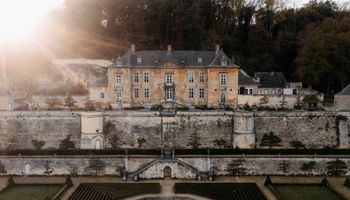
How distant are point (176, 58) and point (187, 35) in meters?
9.82

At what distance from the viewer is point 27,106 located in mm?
43125

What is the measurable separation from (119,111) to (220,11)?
77.7 feet

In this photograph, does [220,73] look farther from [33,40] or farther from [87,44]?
[33,40]

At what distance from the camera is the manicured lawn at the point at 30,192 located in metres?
29.2

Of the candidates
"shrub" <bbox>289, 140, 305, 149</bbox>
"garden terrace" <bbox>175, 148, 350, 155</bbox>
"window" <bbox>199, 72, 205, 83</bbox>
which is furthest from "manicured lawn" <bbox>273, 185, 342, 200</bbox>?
"window" <bbox>199, 72, 205, 83</bbox>

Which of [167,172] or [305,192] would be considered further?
[167,172]

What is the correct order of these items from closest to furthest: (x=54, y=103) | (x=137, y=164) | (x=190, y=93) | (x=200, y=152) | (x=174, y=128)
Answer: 1. (x=137, y=164)
2. (x=200, y=152)
3. (x=174, y=128)
4. (x=54, y=103)
5. (x=190, y=93)

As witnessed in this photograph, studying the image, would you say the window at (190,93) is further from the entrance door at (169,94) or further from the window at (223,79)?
the window at (223,79)

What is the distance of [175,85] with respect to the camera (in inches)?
1716

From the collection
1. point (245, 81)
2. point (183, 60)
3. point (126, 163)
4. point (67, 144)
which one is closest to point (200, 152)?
point (126, 163)

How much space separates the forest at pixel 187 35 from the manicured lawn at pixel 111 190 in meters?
22.5

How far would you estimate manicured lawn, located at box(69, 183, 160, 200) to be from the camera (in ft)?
98.1

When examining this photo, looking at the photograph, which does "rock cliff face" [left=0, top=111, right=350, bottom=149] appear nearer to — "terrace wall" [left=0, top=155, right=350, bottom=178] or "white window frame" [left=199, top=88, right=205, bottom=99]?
"terrace wall" [left=0, top=155, right=350, bottom=178]

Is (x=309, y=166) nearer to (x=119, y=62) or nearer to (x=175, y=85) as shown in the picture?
(x=175, y=85)
